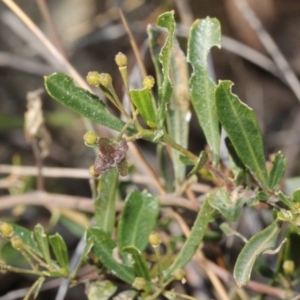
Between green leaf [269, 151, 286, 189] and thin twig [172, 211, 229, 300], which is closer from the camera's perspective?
green leaf [269, 151, 286, 189]

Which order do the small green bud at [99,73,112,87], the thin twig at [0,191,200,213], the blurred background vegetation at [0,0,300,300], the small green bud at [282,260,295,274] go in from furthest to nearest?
the blurred background vegetation at [0,0,300,300] < the thin twig at [0,191,200,213] < the small green bud at [282,260,295,274] < the small green bud at [99,73,112,87]

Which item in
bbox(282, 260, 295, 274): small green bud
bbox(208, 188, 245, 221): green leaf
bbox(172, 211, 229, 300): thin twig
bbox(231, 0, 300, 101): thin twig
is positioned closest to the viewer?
bbox(208, 188, 245, 221): green leaf

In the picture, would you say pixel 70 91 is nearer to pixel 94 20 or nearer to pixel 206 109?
pixel 206 109

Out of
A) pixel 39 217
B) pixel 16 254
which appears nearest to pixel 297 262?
pixel 16 254

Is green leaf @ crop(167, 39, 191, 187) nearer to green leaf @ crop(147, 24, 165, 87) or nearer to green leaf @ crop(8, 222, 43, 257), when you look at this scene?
green leaf @ crop(147, 24, 165, 87)

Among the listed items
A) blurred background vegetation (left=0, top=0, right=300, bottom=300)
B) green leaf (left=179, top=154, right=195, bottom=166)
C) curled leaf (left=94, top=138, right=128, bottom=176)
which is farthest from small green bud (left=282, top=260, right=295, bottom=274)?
blurred background vegetation (left=0, top=0, right=300, bottom=300)

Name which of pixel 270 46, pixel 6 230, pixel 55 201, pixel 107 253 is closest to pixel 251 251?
pixel 107 253

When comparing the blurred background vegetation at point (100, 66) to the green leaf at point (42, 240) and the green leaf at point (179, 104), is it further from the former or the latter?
the green leaf at point (42, 240)

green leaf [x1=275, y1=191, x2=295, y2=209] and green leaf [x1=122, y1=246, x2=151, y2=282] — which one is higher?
green leaf [x1=275, y1=191, x2=295, y2=209]

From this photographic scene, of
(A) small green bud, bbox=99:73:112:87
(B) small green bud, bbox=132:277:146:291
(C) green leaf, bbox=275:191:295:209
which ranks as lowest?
(B) small green bud, bbox=132:277:146:291
